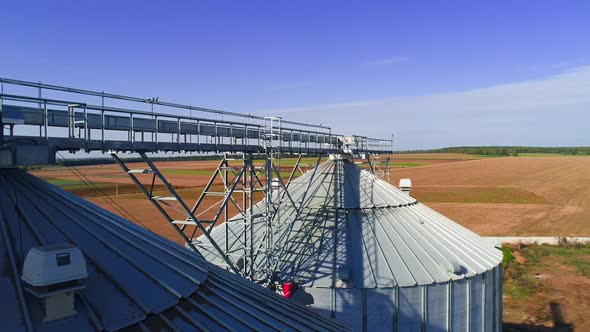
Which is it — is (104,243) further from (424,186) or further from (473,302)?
(424,186)

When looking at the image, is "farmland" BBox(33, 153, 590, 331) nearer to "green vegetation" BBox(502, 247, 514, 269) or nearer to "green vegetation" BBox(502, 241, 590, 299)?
"green vegetation" BBox(502, 241, 590, 299)

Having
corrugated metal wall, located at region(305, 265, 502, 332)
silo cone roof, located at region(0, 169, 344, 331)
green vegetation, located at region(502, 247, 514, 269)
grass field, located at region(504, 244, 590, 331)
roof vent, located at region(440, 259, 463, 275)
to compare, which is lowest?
grass field, located at region(504, 244, 590, 331)

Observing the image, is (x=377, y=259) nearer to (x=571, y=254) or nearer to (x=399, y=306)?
(x=399, y=306)

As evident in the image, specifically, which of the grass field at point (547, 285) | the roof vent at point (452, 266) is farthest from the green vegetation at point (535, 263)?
the roof vent at point (452, 266)

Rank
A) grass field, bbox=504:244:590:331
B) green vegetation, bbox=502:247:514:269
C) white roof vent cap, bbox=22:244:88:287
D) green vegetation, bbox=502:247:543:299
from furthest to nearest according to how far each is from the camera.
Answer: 1. green vegetation, bbox=502:247:514:269
2. green vegetation, bbox=502:247:543:299
3. grass field, bbox=504:244:590:331
4. white roof vent cap, bbox=22:244:88:287

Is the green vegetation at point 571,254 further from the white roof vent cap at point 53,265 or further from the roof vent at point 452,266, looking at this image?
the white roof vent cap at point 53,265

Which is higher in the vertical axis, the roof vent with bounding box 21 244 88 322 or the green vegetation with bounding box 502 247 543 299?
the roof vent with bounding box 21 244 88 322

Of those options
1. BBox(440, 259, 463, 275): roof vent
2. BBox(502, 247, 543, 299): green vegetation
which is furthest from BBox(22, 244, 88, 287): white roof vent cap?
BBox(502, 247, 543, 299): green vegetation

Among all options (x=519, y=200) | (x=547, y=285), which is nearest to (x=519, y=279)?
(x=547, y=285)
